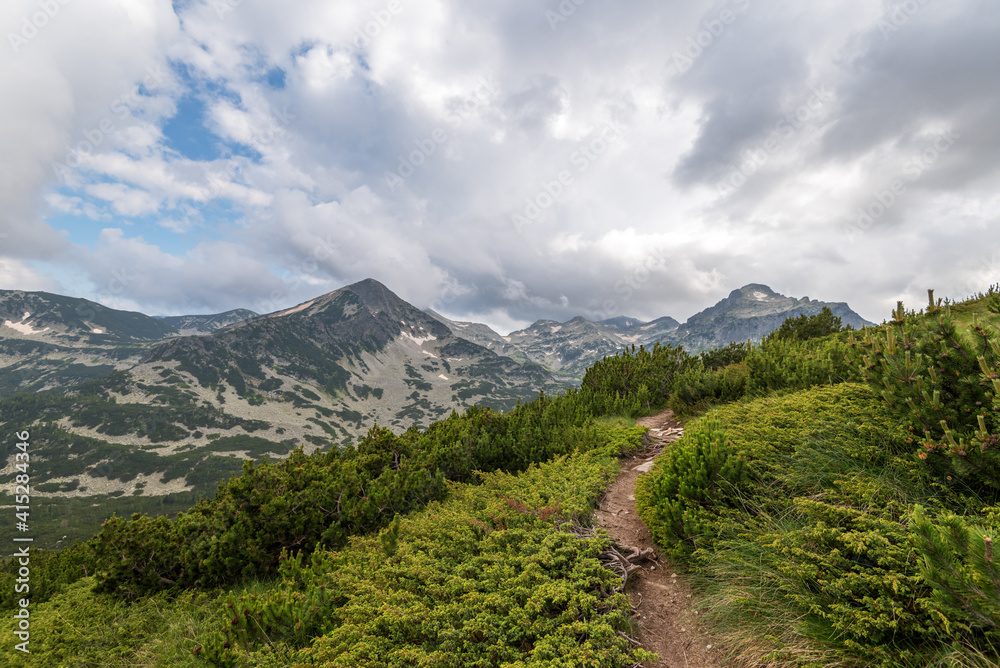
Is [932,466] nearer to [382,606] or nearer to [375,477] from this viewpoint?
[382,606]

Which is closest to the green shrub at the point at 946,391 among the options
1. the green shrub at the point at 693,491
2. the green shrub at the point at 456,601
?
the green shrub at the point at 693,491

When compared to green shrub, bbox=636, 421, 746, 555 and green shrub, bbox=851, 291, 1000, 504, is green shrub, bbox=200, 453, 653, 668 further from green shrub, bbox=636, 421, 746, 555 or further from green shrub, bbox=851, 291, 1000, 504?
green shrub, bbox=851, 291, 1000, 504

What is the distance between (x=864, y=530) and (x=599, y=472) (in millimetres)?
5202

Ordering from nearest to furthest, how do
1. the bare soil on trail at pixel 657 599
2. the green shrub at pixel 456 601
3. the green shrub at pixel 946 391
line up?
the green shrub at pixel 946 391 < the green shrub at pixel 456 601 < the bare soil on trail at pixel 657 599

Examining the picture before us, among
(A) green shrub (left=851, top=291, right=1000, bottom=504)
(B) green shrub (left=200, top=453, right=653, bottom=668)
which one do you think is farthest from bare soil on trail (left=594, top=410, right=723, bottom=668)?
(A) green shrub (left=851, top=291, right=1000, bottom=504)

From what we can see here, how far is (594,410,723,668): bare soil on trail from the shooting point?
4211 mm

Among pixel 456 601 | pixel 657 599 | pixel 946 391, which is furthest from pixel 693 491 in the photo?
pixel 456 601

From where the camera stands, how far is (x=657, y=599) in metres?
5.14

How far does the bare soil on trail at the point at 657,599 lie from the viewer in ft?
13.8

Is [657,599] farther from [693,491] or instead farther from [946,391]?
[946,391]

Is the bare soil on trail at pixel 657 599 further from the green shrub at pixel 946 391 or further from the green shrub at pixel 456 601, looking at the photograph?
the green shrub at pixel 946 391

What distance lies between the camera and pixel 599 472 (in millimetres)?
8648

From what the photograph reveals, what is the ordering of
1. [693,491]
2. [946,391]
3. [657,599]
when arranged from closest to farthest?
[946,391], [657,599], [693,491]

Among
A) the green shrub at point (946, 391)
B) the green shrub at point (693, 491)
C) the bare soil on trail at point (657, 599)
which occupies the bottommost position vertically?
the bare soil on trail at point (657, 599)
